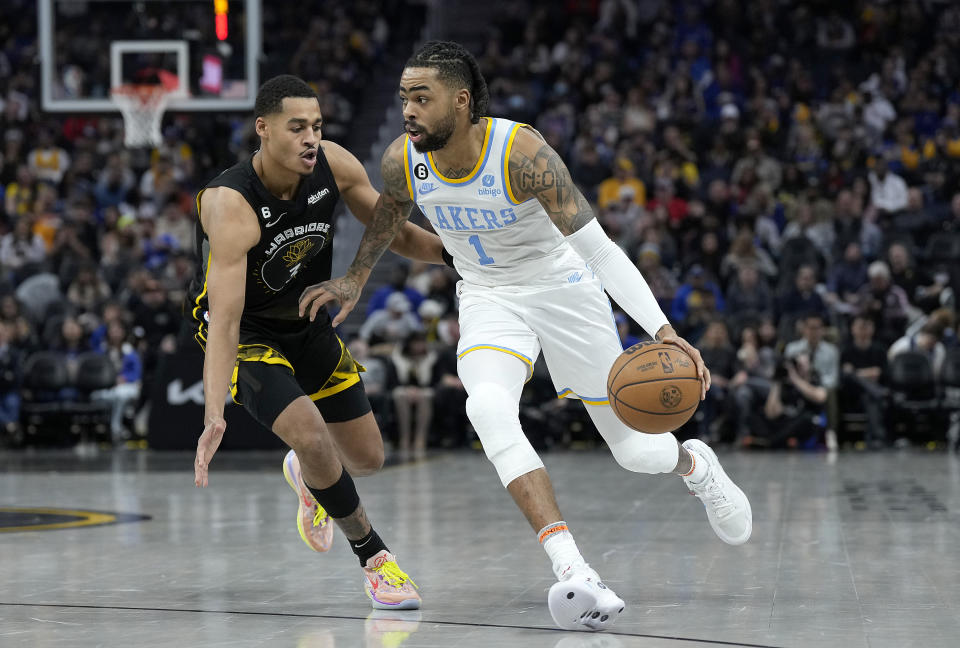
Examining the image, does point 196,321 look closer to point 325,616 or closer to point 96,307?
point 325,616

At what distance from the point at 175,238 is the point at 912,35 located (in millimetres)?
10671

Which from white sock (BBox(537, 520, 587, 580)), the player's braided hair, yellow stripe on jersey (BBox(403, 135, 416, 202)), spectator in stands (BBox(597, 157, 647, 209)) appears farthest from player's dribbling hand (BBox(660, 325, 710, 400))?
spectator in stands (BBox(597, 157, 647, 209))

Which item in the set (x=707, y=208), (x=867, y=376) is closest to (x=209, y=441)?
(x=867, y=376)

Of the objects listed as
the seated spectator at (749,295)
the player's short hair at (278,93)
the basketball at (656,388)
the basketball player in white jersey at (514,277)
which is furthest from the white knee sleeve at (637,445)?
the seated spectator at (749,295)

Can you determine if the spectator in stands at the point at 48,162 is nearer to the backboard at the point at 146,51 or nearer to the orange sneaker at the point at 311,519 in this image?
the backboard at the point at 146,51

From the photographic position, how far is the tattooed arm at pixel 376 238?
5.37 meters

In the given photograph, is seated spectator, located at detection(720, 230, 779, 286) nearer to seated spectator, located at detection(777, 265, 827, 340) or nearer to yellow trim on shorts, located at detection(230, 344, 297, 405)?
seated spectator, located at detection(777, 265, 827, 340)

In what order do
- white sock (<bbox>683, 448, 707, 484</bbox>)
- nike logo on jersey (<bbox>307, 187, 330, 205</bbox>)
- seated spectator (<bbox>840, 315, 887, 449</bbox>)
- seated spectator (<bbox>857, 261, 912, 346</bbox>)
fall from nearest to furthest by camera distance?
nike logo on jersey (<bbox>307, 187, 330, 205</bbox>) → white sock (<bbox>683, 448, 707, 484</bbox>) → seated spectator (<bbox>840, 315, 887, 449</bbox>) → seated spectator (<bbox>857, 261, 912, 346</bbox>)

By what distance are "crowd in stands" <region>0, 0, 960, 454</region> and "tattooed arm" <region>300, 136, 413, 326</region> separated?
873cm

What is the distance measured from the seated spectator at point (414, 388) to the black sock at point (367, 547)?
29.4 feet

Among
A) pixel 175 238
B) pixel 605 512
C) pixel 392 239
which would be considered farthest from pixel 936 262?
pixel 392 239

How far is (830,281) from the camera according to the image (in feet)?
49.6

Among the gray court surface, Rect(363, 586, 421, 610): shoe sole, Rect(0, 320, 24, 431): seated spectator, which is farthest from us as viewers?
Rect(0, 320, 24, 431): seated spectator

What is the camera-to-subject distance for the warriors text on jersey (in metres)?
5.33
